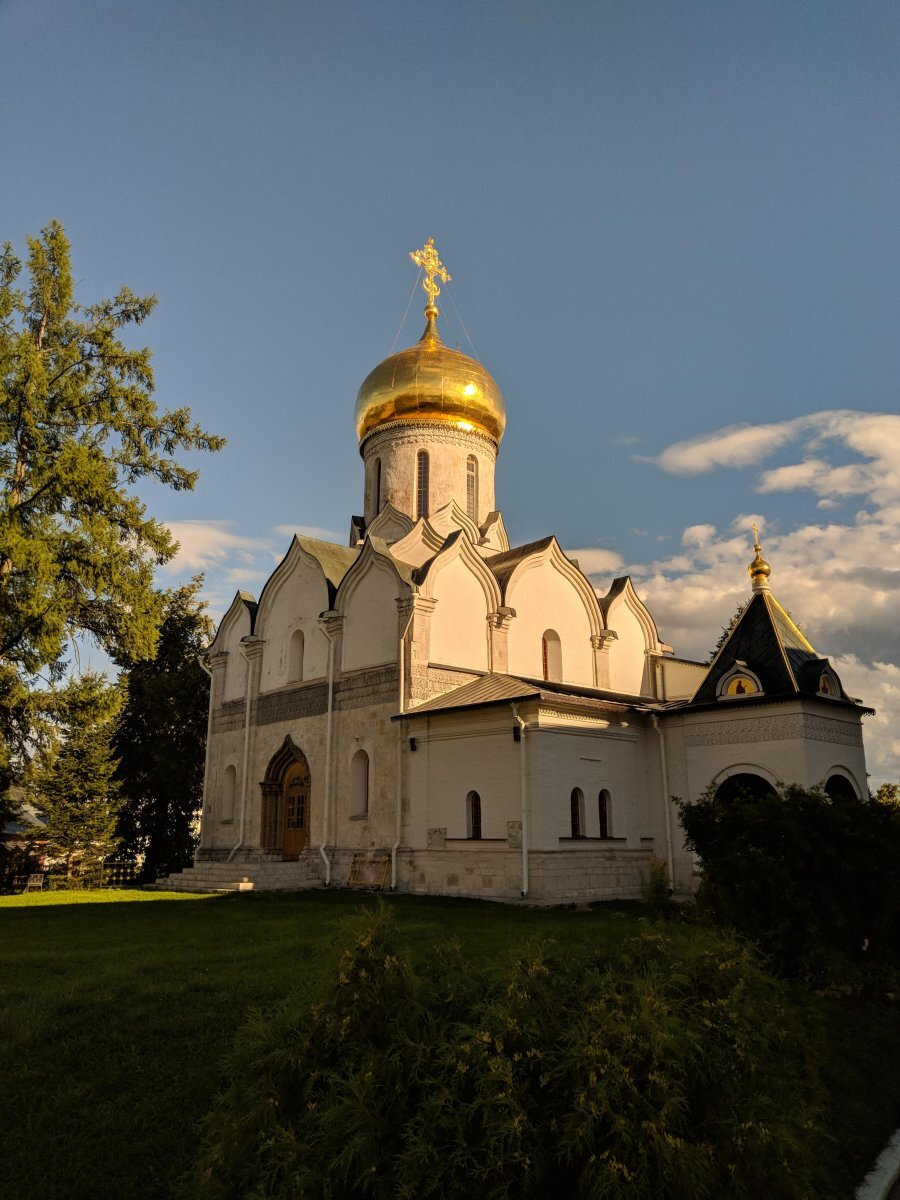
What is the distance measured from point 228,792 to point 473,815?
25.4 ft

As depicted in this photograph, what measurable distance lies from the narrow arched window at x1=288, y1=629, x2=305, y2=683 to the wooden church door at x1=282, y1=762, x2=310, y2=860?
1841mm

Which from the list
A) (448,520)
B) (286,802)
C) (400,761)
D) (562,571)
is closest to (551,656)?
(562,571)

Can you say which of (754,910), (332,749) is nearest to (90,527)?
(332,749)

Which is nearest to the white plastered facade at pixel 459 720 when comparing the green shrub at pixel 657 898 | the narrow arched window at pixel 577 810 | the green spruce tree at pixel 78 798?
the narrow arched window at pixel 577 810

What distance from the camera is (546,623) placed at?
59.0ft

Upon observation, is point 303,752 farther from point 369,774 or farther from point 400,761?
point 400,761

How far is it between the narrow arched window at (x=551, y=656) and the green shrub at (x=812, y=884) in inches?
388

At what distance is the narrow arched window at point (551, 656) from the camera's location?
17.9m

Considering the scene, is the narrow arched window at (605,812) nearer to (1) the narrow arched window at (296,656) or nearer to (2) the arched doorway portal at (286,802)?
(2) the arched doorway portal at (286,802)

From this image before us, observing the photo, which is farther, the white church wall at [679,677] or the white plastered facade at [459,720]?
the white church wall at [679,677]

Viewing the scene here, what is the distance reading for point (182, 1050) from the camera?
17.0ft

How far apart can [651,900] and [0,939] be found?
779cm

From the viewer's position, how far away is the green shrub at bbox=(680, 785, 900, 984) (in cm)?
746

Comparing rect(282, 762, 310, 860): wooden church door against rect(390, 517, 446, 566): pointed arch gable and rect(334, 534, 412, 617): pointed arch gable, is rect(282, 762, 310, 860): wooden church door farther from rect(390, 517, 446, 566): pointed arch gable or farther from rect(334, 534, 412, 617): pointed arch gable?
rect(390, 517, 446, 566): pointed arch gable
